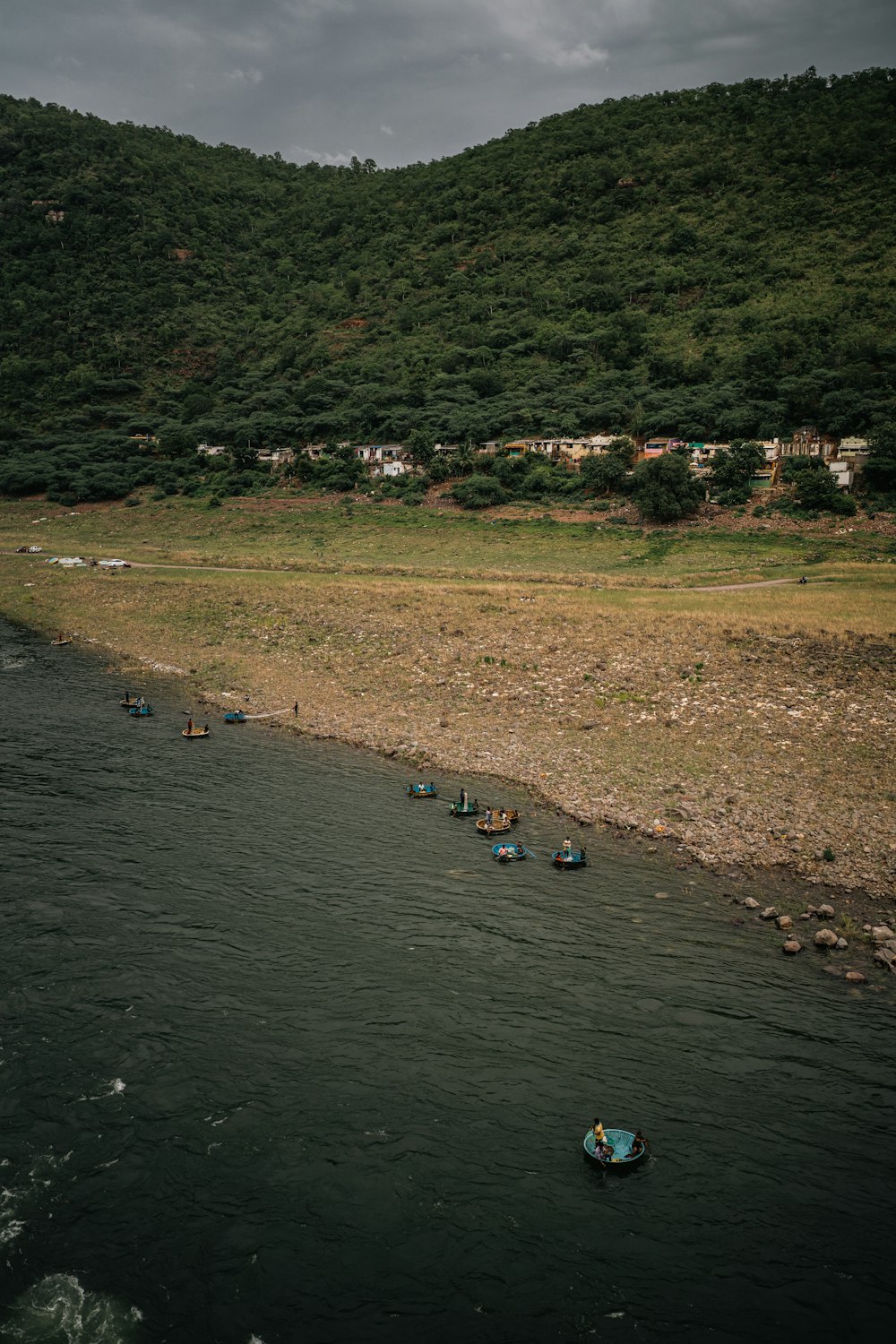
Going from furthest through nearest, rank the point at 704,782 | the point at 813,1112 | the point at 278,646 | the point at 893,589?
1. the point at 893,589
2. the point at 278,646
3. the point at 704,782
4. the point at 813,1112

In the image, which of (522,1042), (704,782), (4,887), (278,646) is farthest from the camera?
(278,646)

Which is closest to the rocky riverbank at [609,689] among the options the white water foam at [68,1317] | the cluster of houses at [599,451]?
the white water foam at [68,1317]

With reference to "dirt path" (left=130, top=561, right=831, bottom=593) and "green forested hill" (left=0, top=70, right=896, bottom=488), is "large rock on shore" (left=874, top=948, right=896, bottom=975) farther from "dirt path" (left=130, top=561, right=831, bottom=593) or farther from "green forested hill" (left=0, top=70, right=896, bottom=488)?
"green forested hill" (left=0, top=70, right=896, bottom=488)

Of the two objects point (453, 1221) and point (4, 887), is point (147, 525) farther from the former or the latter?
point (453, 1221)

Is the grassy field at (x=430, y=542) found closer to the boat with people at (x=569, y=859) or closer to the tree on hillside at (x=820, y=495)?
the tree on hillside at (x=820, y=495)

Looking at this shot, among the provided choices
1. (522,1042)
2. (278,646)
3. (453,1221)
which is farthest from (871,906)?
(278,646)

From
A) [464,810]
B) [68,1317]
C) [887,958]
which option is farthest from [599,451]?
[68,1317]

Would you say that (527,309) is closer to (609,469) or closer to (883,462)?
(609,469)

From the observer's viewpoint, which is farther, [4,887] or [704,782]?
[704,782]
